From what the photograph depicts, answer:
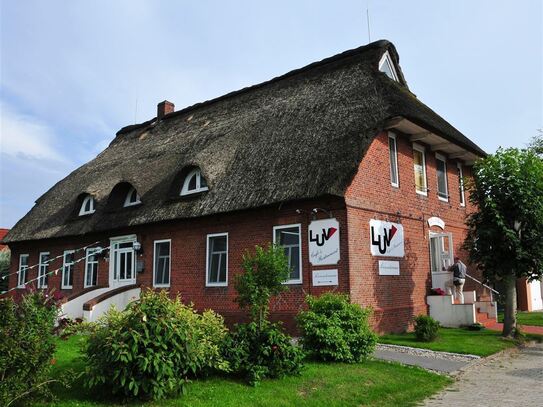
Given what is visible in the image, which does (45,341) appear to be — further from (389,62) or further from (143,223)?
(389,62)

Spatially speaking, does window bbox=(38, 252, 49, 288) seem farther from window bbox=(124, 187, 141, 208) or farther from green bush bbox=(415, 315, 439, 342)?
green bush bbox=(415, 315, 439, 342)

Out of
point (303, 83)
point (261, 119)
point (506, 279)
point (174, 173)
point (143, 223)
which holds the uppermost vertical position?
A: point (303, 83)

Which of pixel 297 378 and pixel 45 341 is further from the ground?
pixel 45 341

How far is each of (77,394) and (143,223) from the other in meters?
10.6

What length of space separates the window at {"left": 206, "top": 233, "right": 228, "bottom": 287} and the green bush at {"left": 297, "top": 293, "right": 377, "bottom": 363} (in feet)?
18.9

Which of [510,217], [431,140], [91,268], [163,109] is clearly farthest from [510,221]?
[163,109]

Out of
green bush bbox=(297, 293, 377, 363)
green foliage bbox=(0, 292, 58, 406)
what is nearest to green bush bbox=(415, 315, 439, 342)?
green bush bbox=(297, 293, 377, 363)

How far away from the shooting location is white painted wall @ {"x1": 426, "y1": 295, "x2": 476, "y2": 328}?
1509cm

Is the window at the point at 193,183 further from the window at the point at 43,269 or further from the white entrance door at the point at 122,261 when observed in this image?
the window at the point at 43,269

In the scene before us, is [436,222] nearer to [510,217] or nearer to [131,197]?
[510,217]

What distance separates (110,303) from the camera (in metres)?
16.4

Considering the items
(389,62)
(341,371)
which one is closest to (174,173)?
(389,62)

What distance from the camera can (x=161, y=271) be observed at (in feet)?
58.2

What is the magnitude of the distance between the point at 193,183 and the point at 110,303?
4.91 meters
